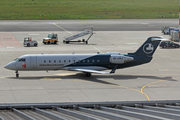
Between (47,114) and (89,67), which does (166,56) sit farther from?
(47,114)

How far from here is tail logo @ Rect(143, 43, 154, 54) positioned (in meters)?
41.8

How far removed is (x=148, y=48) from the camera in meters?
41.9

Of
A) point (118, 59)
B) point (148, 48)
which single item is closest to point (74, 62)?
point (118, 59)

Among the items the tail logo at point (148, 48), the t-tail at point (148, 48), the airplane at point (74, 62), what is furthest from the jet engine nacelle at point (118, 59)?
the tail logo at point (148, 48)

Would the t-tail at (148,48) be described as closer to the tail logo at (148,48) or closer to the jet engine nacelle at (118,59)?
the tail logo at (148,48)

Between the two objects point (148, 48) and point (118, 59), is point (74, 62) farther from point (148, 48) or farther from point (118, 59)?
point (148, 48)

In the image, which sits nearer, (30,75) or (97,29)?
(30,75)

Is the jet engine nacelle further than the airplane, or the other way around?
the jet engine nacelle

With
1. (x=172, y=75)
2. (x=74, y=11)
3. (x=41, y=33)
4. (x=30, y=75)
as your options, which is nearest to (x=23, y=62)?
(x=30, y=75)

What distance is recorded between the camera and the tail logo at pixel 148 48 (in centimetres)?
4178

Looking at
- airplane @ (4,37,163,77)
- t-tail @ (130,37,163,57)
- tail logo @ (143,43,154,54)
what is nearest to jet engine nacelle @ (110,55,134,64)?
airplane @ (4,37,163,77)

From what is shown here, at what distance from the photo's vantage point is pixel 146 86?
36219 millimetres

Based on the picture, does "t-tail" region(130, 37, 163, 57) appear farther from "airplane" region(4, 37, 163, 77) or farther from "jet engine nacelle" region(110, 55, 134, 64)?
"jet engine nacelle" region(110, 55, 134, 64)

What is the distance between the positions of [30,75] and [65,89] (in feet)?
29.7
